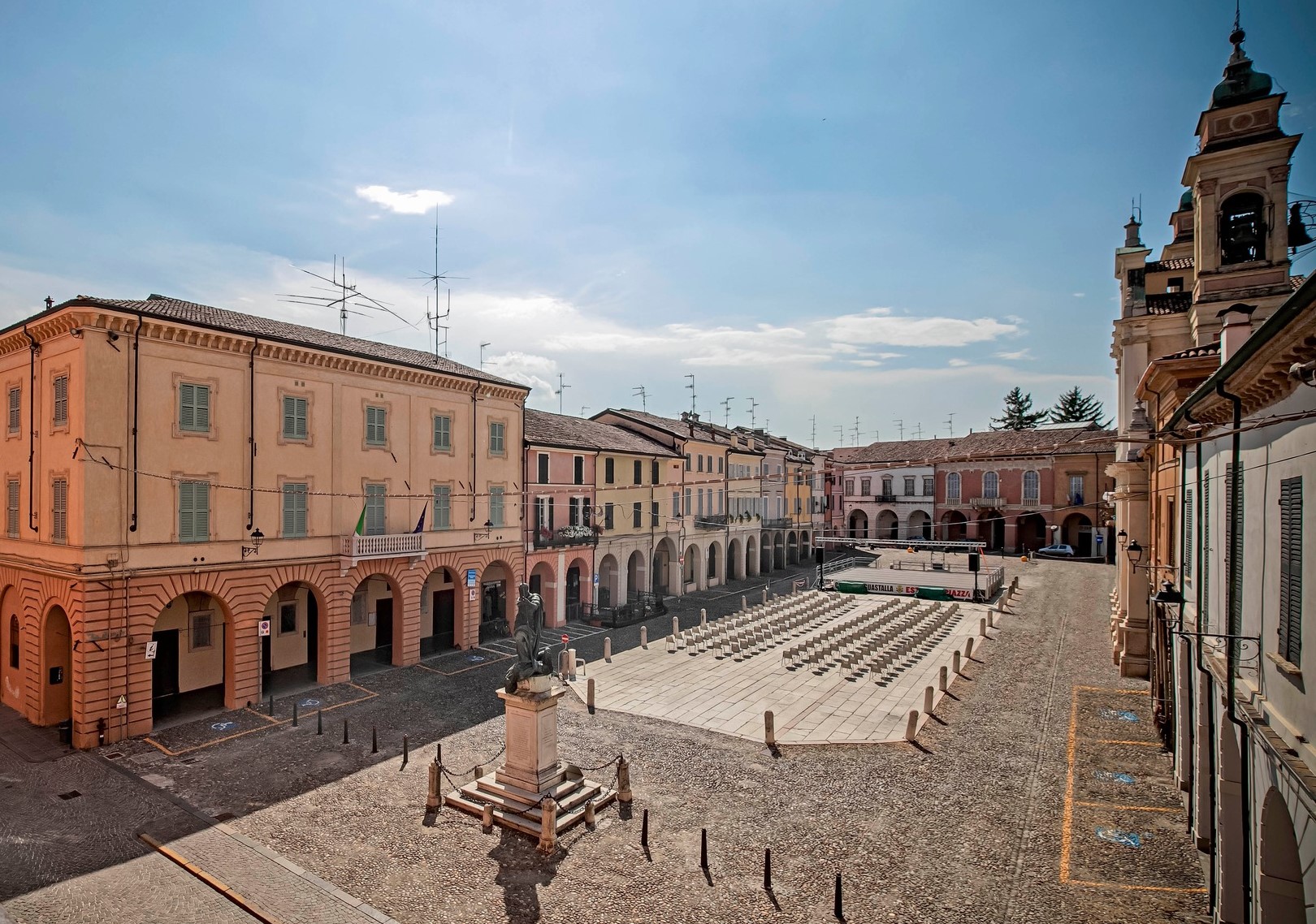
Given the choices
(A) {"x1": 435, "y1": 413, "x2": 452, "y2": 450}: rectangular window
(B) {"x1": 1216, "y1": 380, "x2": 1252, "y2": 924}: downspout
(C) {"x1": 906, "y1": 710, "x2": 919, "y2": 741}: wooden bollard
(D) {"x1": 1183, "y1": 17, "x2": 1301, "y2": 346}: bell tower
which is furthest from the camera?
(A) {"x1": 435, "y1": 413, "x2": 452, "y2": 450}: rectangular window

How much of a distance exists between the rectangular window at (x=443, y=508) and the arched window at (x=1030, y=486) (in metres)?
55.1

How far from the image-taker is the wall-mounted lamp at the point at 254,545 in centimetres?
2236

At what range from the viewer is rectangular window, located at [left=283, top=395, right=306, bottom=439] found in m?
23.8

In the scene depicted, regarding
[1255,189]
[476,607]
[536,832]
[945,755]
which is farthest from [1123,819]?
[476,607]

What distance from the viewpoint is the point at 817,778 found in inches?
656

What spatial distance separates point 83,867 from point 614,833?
32.7 feet

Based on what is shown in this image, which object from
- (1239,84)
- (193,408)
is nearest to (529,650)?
(193,408)

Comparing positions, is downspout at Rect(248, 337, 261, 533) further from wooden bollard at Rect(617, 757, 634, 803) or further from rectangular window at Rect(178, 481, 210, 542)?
wooden bollard at Rect(617, 757, 634, 803)

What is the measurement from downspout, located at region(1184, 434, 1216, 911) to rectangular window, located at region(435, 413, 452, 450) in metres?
24.7

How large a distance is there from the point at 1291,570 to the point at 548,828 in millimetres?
12234

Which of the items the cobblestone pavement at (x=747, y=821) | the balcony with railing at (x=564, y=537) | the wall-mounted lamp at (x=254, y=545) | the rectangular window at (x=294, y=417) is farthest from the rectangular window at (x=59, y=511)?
the balcony with railing at (x=564, y=537)

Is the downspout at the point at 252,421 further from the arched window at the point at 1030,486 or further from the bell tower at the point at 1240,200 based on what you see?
the arched window at the point at 1030,486

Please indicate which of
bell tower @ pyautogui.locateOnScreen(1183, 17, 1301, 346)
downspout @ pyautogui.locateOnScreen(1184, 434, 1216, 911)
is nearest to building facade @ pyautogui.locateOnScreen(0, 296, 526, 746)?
downspout @ pyautogui.locateOnScreen(1184, 434, 1216, 911)

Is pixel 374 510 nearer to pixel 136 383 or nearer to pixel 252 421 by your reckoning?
pixel 252 421
